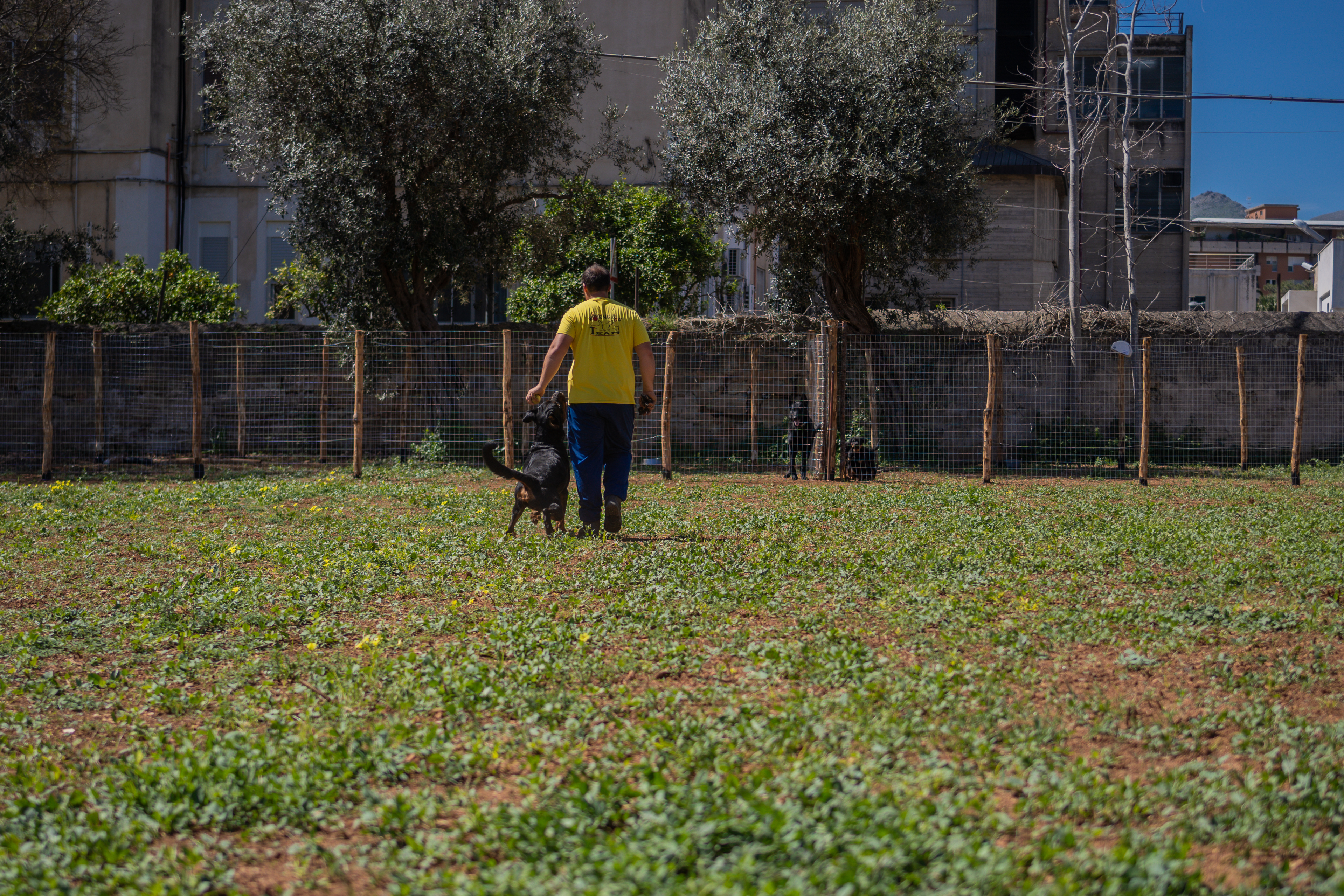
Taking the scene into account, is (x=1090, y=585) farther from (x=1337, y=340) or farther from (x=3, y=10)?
(x=3, y=10)

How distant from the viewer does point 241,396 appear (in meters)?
16.1

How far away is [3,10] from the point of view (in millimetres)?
18000

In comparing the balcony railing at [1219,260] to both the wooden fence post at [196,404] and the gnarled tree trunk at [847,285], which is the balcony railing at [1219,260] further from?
the wooden fence post at [196,404]

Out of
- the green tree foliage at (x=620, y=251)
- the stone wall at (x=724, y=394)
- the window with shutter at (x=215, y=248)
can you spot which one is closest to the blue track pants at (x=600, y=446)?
the stone wall at (x=724, y=394)

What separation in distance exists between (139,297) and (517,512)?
50.4ft

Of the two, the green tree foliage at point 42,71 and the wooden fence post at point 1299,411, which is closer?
the wooden fence post at point 1299,411

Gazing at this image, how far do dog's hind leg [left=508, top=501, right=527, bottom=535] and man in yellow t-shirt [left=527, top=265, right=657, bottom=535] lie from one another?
1.51ft

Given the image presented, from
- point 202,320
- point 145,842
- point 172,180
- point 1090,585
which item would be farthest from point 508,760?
point 172,180

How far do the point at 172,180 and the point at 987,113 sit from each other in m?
17.7

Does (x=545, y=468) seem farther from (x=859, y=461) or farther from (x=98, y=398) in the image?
(x=98, y=398)

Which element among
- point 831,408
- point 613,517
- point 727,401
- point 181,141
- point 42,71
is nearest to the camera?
point 613,517

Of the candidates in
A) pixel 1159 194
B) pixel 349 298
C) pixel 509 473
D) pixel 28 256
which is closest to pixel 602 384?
pixel 509 473

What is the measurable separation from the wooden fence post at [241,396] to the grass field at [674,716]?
841cm

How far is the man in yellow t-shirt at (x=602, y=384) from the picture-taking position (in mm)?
7840
